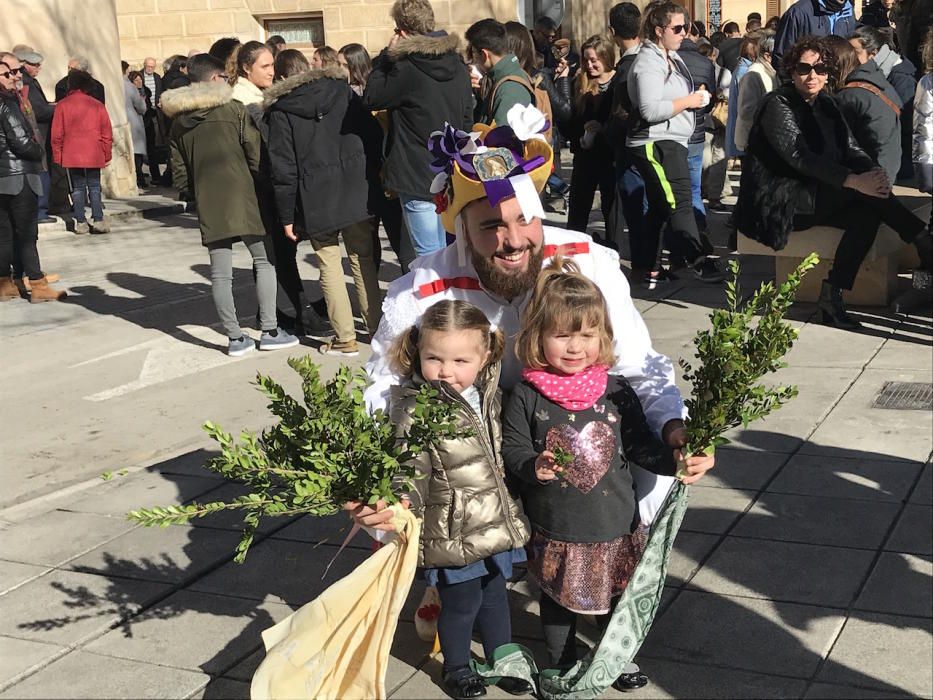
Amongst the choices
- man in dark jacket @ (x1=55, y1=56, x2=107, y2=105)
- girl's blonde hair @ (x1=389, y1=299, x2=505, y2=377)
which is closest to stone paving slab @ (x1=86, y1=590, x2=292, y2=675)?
girl's blonde hair @ (x1=389, y1=299, x2=505, y2=377)

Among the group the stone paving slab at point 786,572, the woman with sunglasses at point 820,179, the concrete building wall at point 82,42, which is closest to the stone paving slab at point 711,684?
the stone paving slab at point 786,572

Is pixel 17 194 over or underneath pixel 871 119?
underneath

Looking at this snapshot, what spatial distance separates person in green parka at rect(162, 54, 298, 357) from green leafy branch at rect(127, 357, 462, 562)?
4.78 m

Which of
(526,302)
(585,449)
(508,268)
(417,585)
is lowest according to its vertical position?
(417,585)

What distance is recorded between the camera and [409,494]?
3.49 m

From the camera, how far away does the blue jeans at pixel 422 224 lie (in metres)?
7.59

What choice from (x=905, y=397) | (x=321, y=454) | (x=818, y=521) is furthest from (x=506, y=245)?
(x=905, y=397)

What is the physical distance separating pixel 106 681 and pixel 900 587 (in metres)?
2.54

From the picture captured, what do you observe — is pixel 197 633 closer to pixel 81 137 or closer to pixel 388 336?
pixel 388 336

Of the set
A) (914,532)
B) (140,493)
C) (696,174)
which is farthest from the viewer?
(696,174)

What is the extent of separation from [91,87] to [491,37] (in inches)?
265

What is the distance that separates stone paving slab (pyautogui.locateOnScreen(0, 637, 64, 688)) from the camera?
3.93 meters

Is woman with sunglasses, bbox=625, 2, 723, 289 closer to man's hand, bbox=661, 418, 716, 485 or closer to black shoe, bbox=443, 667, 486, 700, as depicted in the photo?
man's hand, bbox=661, 418, 716, 485

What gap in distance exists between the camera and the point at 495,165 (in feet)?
12.5
